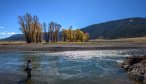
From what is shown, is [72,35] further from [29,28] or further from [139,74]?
[139,74]

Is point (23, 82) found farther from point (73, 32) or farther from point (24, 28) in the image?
point (73, 32)

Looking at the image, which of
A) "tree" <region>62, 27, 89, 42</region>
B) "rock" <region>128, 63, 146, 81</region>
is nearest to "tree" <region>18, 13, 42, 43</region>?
"tree" <region>62, 27, 89, 42</region>

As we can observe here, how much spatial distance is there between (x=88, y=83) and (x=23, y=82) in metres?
5.84

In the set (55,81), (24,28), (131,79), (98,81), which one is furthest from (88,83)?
(24,28)

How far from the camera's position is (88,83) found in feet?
73.0

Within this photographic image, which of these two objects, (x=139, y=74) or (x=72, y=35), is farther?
(x=72, y=35)

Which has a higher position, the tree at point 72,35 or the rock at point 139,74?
the tree at point 72,35

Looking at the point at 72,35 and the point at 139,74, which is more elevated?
the point at 72,35

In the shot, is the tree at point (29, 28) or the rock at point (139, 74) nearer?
the rock at point (139, 74)

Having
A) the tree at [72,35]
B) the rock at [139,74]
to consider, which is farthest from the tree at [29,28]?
the rock at [139,74]

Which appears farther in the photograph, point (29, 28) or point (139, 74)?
point (29, 28)

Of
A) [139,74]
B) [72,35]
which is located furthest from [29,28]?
[139,74]

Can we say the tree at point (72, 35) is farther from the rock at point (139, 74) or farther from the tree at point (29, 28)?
the rock at point (139, 74)

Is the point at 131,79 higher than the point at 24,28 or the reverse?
the reverse
